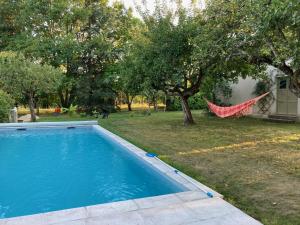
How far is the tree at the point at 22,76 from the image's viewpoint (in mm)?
13914

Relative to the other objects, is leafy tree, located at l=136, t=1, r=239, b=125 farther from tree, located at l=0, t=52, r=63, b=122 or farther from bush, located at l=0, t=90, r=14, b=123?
bush, located at l=0, t=90, r=14, b=123

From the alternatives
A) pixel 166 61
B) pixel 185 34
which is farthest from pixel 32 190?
pixel 185 34

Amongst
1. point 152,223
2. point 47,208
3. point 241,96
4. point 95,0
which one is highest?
point 95,0

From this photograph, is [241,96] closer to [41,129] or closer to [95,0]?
[41,129]

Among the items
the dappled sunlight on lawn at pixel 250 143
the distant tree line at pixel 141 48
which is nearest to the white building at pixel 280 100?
the distant tree line at pixel 141 48

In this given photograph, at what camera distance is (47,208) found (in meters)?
4.65

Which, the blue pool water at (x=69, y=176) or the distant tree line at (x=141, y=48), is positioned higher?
the distant tree line at (x=141, y=48)

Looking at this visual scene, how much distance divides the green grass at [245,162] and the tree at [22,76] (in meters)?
6.74

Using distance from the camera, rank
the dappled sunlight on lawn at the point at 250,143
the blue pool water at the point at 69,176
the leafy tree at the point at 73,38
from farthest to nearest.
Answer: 1. the leafy tree at the point at 73,38
2. the dappled sunlight on lawn at the point at 250,143
3. the blue pool water at the point at 69,176

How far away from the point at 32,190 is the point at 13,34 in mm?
19726

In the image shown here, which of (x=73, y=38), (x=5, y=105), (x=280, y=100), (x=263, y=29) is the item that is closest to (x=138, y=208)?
(x=263, y=29)

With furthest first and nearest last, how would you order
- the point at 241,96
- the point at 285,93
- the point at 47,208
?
1. the point at 241,96
2. the point at 285,93
3. the point at 47,208

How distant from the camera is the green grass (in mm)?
3791

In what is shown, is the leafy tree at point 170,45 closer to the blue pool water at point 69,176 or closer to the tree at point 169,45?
the tree at point 169,45
